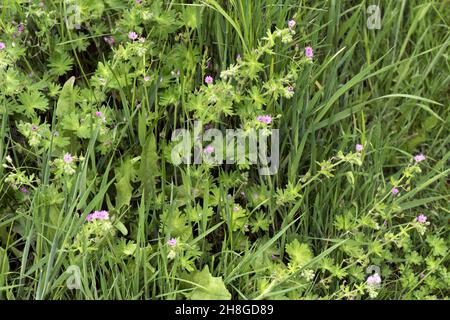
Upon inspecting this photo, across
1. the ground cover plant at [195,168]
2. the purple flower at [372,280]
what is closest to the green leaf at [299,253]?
the ground cover plant at [195,168]

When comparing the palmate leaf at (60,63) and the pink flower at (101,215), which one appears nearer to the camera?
the pink flower at (101,215)

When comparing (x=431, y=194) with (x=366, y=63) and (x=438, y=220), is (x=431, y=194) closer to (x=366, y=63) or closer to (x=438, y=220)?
(x=438, y=220)

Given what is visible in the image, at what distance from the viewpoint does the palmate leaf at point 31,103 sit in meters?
2.51

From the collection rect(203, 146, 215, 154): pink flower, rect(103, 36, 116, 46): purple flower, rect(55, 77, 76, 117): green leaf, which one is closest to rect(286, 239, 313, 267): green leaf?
rect(203, 146, 215, 154): pink flower

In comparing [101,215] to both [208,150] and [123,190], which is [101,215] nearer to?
[123,190]

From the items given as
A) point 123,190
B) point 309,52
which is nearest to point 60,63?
point 123,190

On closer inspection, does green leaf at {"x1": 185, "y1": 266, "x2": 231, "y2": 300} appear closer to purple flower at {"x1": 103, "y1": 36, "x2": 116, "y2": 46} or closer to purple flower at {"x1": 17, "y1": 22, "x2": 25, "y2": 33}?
purple flower at {"x1": 103, "y1": 36, "x2": 116, "y2": 46}

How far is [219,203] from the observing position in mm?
2490

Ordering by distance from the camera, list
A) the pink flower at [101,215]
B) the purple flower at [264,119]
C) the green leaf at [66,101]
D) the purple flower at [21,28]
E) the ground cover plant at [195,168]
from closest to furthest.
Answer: the pink flower at [101,215] < the ground cover plant at [195,168] < the purple flower at [264,119] < the green leaf at [66,101] < the purple flower at [21,28]

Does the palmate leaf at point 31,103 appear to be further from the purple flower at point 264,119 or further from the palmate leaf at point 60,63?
the purple flower at point 264,119

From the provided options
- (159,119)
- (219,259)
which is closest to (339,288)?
(219,259)

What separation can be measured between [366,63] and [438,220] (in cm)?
72

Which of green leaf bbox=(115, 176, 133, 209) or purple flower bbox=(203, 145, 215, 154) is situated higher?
purple flower bbox=(203, 145, 215, 154)

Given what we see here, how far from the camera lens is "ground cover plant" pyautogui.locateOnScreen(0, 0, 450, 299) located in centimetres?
231
